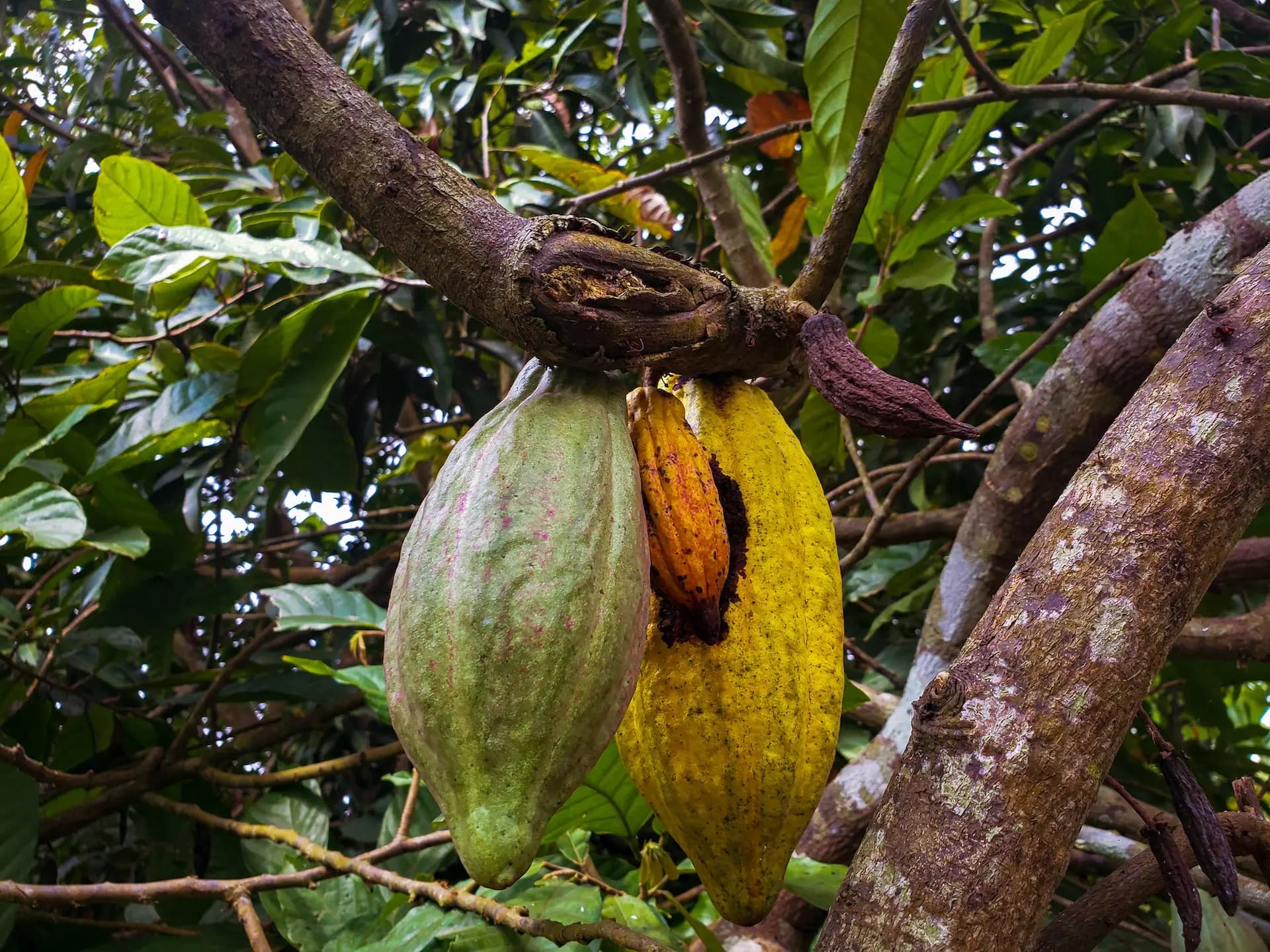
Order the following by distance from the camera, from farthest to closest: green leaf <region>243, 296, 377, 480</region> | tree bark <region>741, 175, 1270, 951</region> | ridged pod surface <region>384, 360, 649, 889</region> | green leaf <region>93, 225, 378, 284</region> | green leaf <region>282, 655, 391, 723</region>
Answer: green leaf <region>243, 296, 377, 480</region> → green leaf <region>93, 225, 378, 284</region> → green leaf <region>282, 655, 391, 723</region> → tree bark <region>741, 175, 1270, 951</region> → ridged pod surface <region>384, 360, 649, 889</region>

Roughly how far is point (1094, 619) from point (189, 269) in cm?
146

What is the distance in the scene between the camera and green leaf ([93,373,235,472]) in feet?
5.52

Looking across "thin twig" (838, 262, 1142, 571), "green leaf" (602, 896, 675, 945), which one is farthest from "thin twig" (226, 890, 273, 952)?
"thin twig" (838, 262, 1142, 571)

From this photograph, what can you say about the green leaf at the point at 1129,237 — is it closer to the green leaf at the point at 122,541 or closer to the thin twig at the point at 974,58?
the thin twig at the point at 974,58

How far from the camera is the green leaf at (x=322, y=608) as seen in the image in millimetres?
1644

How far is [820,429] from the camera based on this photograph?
2.01 metres

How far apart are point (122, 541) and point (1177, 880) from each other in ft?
4.96

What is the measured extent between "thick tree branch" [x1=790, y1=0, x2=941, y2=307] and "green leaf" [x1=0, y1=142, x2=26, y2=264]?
58.9 inches

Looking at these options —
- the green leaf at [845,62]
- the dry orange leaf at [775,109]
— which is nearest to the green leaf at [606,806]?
the green leaf at [845,62]

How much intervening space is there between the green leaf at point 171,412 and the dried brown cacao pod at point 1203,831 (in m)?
1.57

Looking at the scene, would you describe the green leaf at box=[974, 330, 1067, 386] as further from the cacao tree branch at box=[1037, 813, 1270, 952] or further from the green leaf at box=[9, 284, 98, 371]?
the green leaf at box=[9, 284, 98, 371]

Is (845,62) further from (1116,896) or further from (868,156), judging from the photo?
(1116,896)

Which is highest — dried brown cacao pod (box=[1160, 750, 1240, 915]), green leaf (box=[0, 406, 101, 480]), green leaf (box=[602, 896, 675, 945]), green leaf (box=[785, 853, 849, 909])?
green leaf (box=[0, 406, 101, 480])

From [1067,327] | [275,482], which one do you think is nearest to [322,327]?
[275,482]
